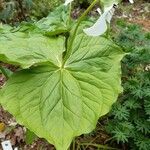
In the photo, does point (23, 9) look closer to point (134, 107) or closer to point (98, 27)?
point (134, 107)

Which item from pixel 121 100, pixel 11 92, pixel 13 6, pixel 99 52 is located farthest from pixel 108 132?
pixel 13 6

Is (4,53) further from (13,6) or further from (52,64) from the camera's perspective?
(13,6)

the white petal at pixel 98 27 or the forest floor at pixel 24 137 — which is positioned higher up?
the white petal at pixel 98 27

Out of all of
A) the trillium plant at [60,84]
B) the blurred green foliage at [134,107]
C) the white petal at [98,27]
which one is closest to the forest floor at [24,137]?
the blurred green foliage at [134,107]

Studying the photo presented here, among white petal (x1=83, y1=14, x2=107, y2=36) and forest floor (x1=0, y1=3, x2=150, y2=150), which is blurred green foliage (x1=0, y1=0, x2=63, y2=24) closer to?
forest floor (x1=0, y1=3, x2=150, y2=150)

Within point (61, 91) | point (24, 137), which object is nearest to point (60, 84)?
point (61, 91)

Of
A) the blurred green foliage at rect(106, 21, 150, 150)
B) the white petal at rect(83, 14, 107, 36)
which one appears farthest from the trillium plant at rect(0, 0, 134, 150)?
the blurred green foliage at rect(106, 21, 150, 150)

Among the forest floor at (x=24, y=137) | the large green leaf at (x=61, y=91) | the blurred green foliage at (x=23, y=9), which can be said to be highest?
the large green leaf at (x=61, y=91)

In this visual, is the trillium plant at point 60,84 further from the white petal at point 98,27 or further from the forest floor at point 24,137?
the forest floor at point 24,137
